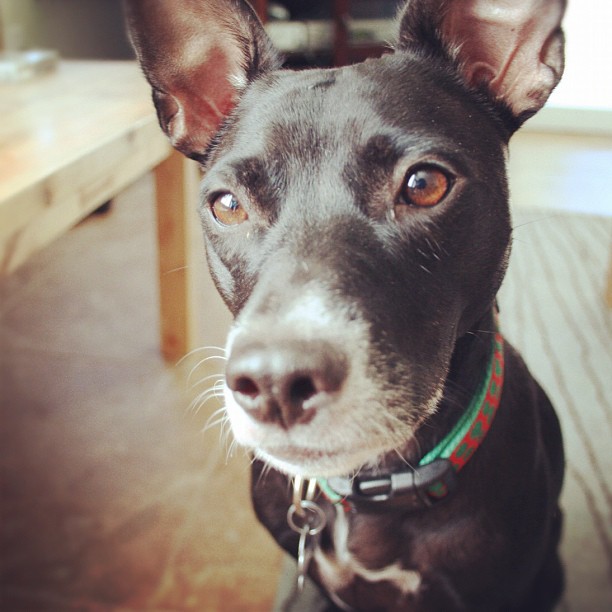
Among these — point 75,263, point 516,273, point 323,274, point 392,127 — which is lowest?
point 75,263

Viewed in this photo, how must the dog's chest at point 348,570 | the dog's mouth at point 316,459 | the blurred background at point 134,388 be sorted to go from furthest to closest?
the blurred background at point 134,388 → the dog's chest at point 348,570 → the dog's mouth at point 316,459

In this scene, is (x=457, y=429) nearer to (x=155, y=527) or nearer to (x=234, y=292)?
(x=234, y=292)

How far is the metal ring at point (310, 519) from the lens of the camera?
117 cm

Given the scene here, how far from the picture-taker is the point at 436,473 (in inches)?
41.0

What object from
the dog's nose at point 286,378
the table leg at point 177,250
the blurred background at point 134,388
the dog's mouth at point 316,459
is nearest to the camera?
the dog's nose at point 286,378

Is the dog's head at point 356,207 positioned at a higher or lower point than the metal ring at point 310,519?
higher

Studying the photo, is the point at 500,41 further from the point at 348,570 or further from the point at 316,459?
the point at 348,570

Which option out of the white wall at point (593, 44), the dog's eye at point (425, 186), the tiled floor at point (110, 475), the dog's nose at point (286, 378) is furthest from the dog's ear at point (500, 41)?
the white wall at point (593, 44)

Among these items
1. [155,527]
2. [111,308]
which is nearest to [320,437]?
[155,527]

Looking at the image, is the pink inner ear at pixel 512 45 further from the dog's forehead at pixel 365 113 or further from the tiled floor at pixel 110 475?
the tiled floor at pixel 110 475

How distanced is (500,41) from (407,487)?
2.22 feet

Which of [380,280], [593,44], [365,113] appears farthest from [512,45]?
[593,44]

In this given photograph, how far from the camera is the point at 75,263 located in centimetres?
319

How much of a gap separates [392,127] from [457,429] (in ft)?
1.52
